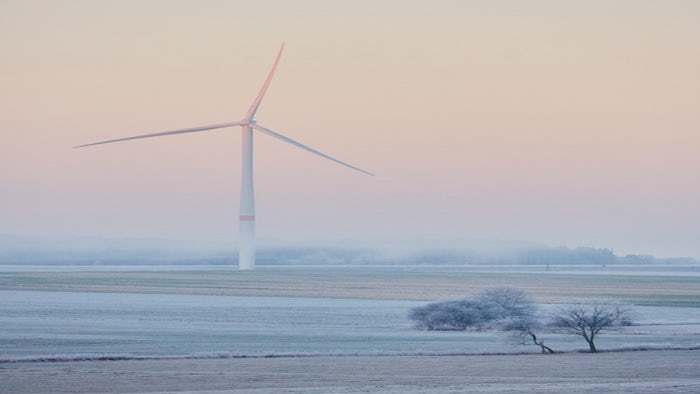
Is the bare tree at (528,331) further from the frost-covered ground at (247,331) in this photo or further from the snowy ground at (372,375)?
the snowy ground at (372,375)

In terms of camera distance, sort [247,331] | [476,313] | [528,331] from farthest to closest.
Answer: [476,313], [247,331], [528,331]

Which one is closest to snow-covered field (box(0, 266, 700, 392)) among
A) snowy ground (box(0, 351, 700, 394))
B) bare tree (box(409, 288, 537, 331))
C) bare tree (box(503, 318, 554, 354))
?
snowy ground (box(0, 351, 700, 394))

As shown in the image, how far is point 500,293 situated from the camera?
63531mm

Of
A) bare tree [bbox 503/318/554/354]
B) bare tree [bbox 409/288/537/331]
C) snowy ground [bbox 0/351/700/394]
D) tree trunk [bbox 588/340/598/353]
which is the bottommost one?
snowy ground [bbox 0/351/700/394]

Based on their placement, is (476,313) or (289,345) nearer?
(289,345)

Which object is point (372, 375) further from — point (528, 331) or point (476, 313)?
point (476, 313)

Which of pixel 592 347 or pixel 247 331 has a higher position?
pixel 247 331

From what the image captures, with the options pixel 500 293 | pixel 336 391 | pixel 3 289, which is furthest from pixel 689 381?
pixel 3 289

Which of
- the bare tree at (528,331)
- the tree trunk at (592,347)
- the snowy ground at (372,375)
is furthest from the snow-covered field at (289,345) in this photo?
the tree trunk at (592,347)

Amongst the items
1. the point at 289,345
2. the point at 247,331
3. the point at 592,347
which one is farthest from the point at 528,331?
the point at 247,331

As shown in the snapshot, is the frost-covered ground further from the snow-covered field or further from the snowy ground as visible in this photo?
the snowy ground

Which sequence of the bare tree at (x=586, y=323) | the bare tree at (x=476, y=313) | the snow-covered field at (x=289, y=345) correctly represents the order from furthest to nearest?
1. the bare tree at (x=476, y=313)
2. the bare tree at (x=586, y=323)
3. the snow-covered field at (x=289, y=345)

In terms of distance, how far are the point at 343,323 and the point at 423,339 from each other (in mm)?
9162

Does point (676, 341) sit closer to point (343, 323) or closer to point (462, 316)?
point (462, 316)
